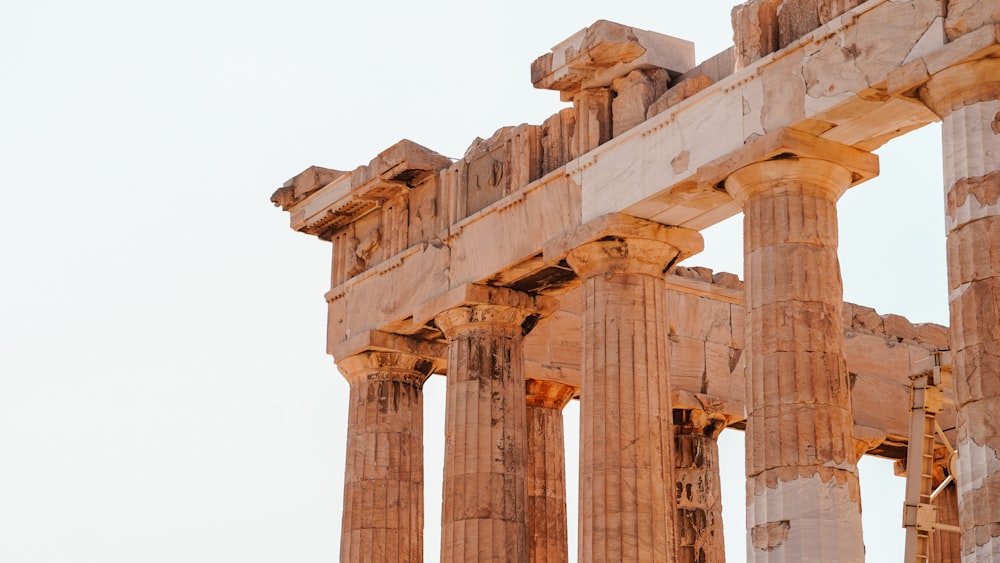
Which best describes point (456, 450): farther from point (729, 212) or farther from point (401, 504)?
point (729, 212)

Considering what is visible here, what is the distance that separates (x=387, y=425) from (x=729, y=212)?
8.88 m

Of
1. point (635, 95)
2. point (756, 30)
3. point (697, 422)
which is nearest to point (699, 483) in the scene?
point (697, 422)

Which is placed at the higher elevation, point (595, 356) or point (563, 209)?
point (563, 209)

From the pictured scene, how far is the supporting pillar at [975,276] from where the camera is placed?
20906 mm

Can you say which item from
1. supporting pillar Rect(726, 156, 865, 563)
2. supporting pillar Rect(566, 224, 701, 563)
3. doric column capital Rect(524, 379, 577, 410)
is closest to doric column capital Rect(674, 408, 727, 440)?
doric column capital Rect(524, 379, 577, 410)

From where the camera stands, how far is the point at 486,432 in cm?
3091

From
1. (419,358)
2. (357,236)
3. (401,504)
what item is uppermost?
(357,236)

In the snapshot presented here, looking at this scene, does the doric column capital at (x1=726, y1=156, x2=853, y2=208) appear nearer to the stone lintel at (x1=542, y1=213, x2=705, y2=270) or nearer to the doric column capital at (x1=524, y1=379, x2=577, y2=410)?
the stone lintel at (x1=542, y1=213, x2=705, y2=270)

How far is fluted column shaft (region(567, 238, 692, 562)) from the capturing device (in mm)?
27297

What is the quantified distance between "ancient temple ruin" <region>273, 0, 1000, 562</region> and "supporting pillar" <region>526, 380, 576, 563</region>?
0.05 metres

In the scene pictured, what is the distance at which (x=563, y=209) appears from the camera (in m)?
29.4

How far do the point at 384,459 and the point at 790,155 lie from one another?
11633 mm

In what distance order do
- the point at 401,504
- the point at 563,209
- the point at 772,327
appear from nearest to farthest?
the point at 772,327, the point at 563,209, the point at 401,504

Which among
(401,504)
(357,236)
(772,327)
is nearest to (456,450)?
(401,504)
